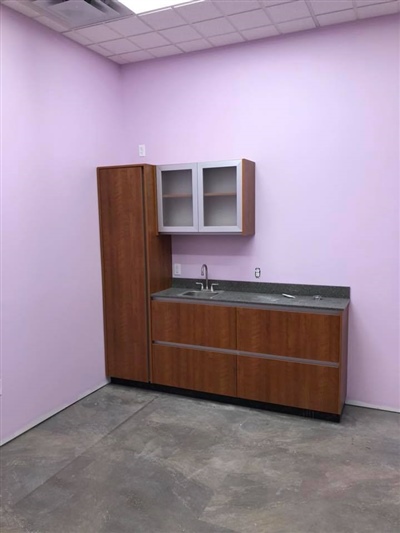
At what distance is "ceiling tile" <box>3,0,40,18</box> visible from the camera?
9.13 feet

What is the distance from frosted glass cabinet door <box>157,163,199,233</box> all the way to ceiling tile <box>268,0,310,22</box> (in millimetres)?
1305

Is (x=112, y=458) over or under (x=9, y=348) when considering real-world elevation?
under

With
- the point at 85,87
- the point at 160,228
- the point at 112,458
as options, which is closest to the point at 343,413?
the point at 112,458

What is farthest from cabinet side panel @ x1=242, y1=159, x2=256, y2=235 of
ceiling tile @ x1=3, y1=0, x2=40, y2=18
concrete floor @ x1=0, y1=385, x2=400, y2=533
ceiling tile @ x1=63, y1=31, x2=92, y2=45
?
ceiling tile @ x1=3, y1=0, x2=40, y2=18

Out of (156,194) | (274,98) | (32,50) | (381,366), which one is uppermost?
(32,50)

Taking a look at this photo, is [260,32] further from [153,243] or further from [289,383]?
[289,383]

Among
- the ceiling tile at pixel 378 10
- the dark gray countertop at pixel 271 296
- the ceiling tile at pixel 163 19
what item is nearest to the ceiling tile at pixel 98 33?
the ceiling tile at pixel 163 19

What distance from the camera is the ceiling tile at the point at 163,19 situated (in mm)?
2997

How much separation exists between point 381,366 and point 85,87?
132 inches

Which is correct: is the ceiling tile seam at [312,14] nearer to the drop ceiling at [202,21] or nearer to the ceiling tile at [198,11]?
the drop ceiling at [202,21]

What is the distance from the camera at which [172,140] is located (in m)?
3.96

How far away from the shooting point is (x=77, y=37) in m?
3.38

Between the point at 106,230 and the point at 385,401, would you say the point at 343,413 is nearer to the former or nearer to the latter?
the point at 385,401

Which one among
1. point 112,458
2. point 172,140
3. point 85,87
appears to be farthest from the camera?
point 172,140
